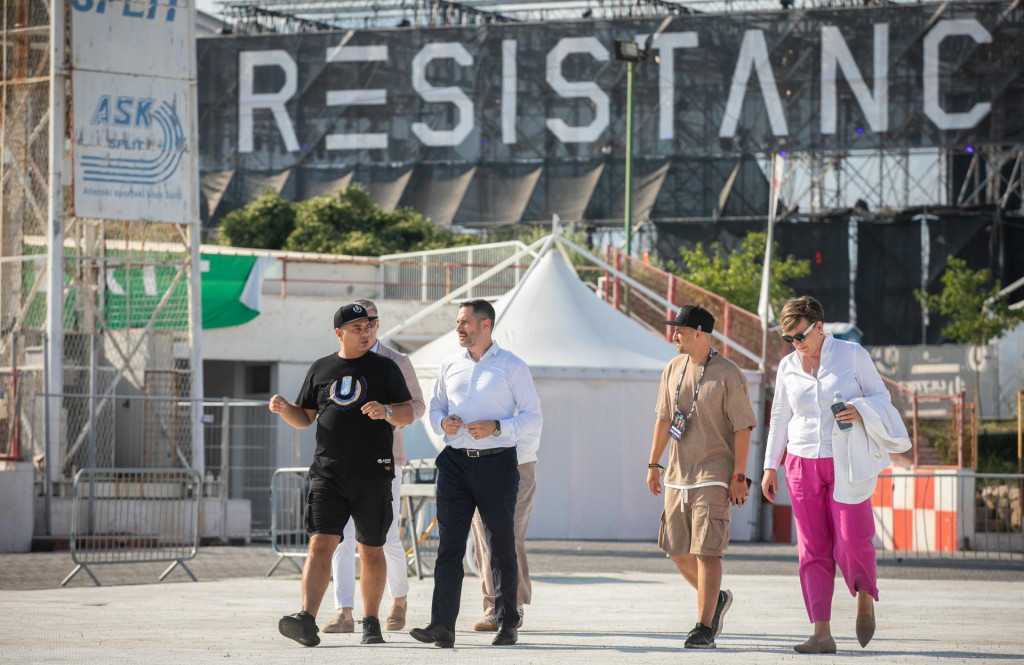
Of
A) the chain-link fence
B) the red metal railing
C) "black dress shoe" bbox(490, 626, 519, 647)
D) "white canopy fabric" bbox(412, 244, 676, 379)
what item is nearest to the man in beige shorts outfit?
"black dress shoe" bbox(490, 626, 519, 647)

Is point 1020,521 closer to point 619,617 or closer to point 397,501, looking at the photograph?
point 619,617

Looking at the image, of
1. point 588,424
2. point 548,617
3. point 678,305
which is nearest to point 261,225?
point 678,305

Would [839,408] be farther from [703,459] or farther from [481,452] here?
[481,452]

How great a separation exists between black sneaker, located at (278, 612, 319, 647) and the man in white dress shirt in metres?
0.52

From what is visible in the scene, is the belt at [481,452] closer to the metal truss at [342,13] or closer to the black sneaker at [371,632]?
the black sneaker at [371,632]

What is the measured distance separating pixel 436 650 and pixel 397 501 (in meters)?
1.80

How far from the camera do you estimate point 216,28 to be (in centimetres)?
6062

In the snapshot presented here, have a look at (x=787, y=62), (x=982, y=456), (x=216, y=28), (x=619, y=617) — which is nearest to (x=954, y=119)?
(x=787, y=62)

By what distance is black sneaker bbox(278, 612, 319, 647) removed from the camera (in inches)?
283

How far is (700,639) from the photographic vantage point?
294 inches

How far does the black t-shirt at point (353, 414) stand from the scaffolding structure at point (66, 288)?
38.1 feet

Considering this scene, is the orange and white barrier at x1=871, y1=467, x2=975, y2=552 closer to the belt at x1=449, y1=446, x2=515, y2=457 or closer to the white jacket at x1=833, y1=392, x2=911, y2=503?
the white jacket at x1=833, y1=392, x2=911, y2=503

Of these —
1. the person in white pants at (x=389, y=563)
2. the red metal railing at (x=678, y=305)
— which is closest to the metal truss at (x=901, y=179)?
the red metal railing at (x=678, y=305)

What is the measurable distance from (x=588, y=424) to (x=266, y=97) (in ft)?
101
